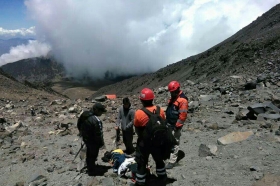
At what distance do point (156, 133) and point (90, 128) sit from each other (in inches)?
73.0

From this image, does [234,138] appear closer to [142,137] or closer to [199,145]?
[199,145]

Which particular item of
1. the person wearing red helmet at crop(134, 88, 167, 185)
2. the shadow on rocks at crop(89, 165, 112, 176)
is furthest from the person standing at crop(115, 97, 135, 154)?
the person wearing red helmet at crop(134, 88, 167, 185)

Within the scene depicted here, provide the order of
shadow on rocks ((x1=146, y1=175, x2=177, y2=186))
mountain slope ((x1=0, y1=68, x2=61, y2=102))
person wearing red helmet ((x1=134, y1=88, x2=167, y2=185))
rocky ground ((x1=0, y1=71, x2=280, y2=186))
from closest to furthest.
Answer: person wearing red helmet ((x1=134, y1=88, x2=167, y2=185)) < shadow on rocks ((x1=146, y1=175, x2=177, y2=186)) < rocky ground ((x1=0, y1=71, x2=280, y2=186)) < mountain slope ((x1=0, y1=68, x2=61, y2=102))

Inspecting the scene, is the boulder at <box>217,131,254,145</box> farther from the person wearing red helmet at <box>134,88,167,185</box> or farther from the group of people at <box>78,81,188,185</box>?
the person wearing red helmet at <box>134,88,167,185</box>

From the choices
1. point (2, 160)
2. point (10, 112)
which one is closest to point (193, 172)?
point (2, 160)

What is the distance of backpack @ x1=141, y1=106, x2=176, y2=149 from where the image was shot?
517 cm

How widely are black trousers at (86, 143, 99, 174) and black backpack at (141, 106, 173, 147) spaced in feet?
5.89

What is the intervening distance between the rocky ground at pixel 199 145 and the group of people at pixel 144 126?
0.58 m

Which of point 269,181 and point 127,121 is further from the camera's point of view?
point 127,121

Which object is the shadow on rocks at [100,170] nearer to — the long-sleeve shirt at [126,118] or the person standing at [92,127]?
the person standing at [92,127]

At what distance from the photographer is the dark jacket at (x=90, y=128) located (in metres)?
6.36

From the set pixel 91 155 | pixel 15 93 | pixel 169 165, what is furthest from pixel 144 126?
pixel 15 93

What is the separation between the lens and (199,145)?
26.7 feet

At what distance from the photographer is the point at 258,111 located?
978 centimetres
